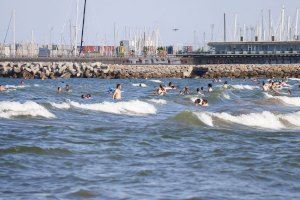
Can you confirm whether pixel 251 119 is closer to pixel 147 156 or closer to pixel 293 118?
pixel 293 118

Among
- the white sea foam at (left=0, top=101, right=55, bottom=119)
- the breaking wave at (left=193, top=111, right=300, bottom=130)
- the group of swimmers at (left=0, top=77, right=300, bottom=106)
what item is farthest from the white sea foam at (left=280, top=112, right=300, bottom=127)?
the white sea foam at (left=0, top=101, right=55, bottom=119)

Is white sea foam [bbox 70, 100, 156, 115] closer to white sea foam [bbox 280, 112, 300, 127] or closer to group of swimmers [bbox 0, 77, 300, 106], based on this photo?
group of swimmers [bbox 0, 77, 300, 106]

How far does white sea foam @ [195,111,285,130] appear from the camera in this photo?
83.3ft

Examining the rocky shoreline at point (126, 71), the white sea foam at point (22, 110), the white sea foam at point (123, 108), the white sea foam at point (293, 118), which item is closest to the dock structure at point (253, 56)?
the rocky shoreline at point (126, 71)

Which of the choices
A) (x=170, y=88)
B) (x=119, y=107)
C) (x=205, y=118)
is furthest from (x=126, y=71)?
(x=205, y=118)

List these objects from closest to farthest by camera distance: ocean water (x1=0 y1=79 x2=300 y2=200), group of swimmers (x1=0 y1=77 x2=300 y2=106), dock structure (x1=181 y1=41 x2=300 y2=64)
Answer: ocean water (x1=0 y1=79 x2=300 y2=200) < group of swimmers (x1=0 y1=77 x2=300 y2=106) < dock structure (x1=181 y1=41 x2=300 y2=64)

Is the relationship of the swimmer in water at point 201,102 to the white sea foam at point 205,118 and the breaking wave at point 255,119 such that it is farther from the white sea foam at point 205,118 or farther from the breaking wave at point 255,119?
the white sea foam at point 205,118

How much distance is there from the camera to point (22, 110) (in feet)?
88.7

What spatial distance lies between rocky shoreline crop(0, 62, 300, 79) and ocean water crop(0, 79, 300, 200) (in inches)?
1991

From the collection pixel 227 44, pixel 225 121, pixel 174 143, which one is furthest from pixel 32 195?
pixel 227 44

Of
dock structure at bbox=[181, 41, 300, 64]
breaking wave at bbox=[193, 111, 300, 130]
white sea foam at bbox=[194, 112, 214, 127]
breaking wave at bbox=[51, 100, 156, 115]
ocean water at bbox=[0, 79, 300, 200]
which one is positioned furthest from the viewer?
dock structure at bbox=[181, 41, 300, 64]

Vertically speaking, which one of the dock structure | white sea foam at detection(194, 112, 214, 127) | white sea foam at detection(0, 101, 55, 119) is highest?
the dock structure

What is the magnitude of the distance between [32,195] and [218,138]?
29.9 feet

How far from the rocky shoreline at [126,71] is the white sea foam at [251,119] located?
48877 mm
